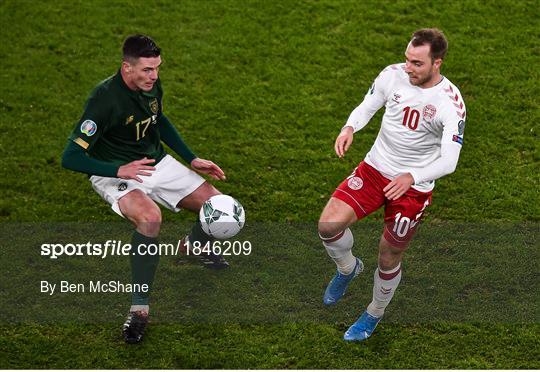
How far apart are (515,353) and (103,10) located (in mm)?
7742

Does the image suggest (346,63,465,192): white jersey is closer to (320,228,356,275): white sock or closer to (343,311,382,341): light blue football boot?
(320,228,356,275): white sock

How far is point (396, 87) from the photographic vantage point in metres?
9.45

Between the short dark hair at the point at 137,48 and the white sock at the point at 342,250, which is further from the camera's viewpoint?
the white sock at the point at 342,250

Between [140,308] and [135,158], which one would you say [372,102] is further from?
[140,308]

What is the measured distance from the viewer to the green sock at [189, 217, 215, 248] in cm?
1047

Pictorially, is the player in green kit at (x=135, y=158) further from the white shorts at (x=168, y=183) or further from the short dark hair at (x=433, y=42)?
the short dark hair at (x=433, y=42)

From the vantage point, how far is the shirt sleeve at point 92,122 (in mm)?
9375

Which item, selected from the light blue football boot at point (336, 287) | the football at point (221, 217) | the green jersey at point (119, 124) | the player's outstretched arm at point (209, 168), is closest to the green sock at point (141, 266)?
the football at point (221, 217)

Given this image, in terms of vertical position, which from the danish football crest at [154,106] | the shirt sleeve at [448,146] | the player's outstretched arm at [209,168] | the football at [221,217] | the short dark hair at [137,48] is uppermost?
the short dark hair at [137,48]

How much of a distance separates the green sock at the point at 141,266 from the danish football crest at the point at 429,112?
2545 millimetres

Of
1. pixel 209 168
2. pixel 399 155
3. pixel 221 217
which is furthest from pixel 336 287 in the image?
pixel 209 168

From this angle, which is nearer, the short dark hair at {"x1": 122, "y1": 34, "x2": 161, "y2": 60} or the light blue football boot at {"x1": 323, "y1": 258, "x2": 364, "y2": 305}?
the short dark hair at {"x1": 122, "y1": 34, "x2": 161, "y2": 60}


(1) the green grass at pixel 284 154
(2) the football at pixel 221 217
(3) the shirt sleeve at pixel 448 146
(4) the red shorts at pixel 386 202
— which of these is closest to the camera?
(3) the shirt sleeve at pixel 448 146

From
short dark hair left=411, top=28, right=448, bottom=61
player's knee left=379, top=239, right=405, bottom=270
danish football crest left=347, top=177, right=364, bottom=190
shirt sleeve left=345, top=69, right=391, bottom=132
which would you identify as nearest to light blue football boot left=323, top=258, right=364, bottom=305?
player's knee left=379, top=239, right=405, bottom=270
